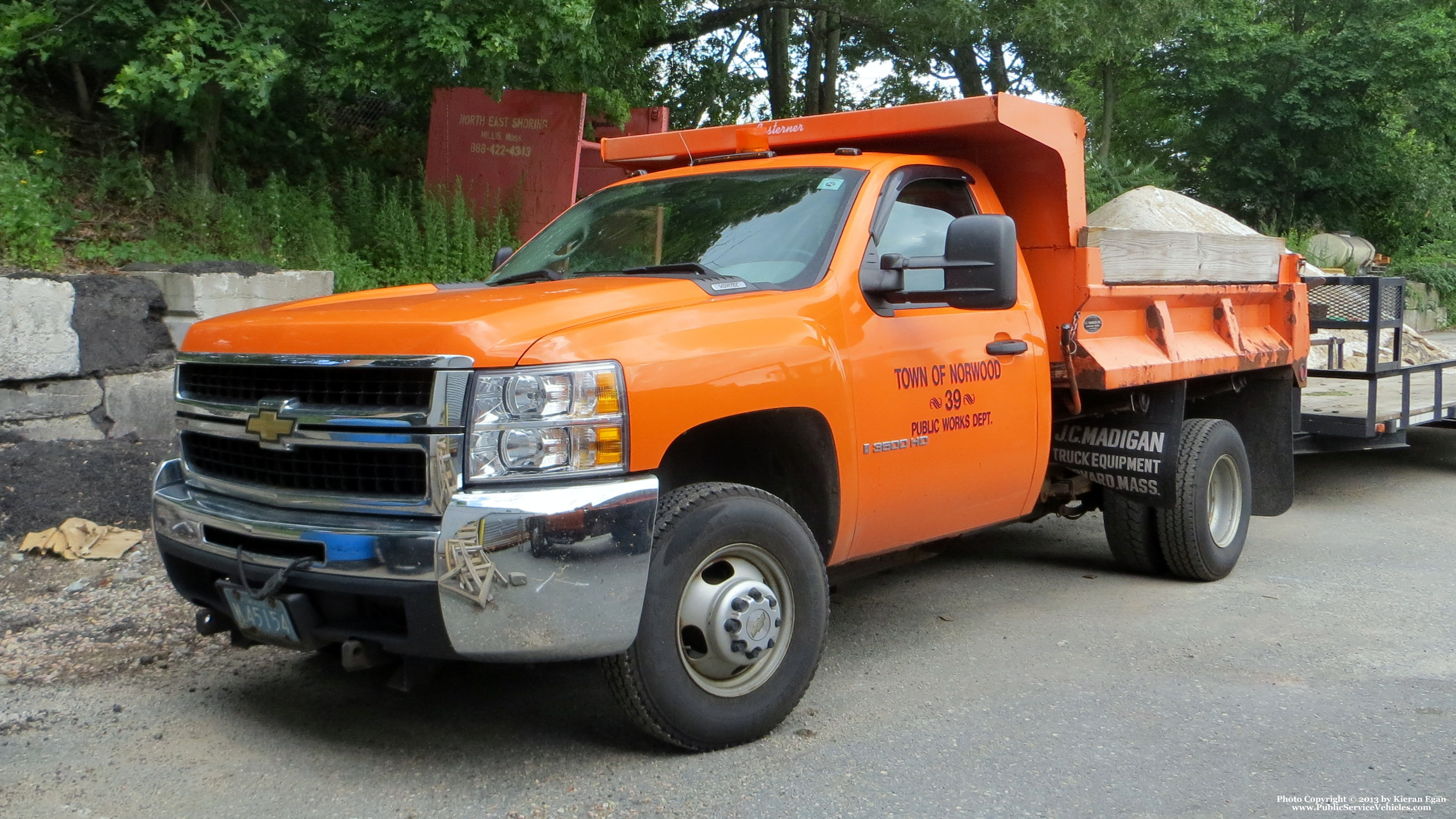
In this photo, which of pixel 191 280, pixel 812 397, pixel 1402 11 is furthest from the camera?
pixel 1402 11

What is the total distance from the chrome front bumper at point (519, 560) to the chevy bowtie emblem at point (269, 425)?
0.89ft

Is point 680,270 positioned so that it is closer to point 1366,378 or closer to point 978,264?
point 978,264

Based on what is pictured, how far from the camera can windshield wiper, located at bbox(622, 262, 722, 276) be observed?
4.39 metres

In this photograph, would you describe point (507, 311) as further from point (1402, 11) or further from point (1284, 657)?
point (1402, 11)

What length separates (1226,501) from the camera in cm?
666

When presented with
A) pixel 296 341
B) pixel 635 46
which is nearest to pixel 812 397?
pixel 296 341

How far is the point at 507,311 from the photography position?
11.9 feet

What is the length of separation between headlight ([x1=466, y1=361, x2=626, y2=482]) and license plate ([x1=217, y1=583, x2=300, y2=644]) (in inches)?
30.1

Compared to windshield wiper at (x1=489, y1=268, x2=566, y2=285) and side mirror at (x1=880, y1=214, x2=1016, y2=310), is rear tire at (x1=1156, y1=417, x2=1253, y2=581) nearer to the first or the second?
side mirror at (x1=880, y1=214, x2=1016, y2=310)

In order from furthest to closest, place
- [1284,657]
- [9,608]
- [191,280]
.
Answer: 1. [191,280]
2. [9,608]
3. [1284,657]

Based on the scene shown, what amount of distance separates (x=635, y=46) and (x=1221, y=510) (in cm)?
801

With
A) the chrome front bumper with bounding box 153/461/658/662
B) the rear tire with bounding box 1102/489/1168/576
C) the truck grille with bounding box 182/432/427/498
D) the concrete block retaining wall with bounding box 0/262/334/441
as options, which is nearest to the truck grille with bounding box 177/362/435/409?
the truck grille with bounding box 182/432/427/498

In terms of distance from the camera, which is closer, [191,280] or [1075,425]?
[1075,425]

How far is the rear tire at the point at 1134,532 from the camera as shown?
6.27 m
